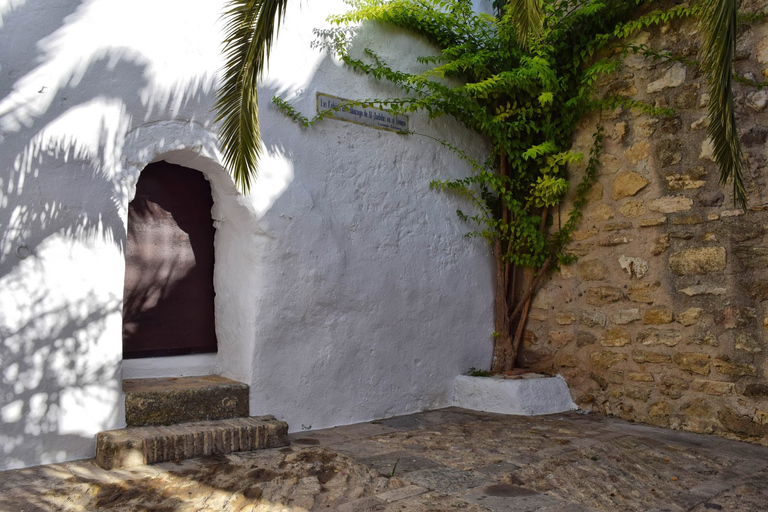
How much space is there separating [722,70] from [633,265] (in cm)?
166

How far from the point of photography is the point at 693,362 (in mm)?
4121

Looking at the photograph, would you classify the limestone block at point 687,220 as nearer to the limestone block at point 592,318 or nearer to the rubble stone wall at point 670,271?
the rubble stone wall at point 670,271

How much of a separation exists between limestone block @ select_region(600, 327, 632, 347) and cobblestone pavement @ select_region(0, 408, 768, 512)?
743 mm

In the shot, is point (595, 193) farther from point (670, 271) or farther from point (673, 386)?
point (673, 386)

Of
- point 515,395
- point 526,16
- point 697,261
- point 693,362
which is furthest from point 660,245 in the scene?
point 526,16

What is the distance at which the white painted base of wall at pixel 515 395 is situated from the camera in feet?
15.0

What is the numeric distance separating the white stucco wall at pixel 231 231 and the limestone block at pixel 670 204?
133 cm

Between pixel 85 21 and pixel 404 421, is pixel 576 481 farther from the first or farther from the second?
pixel 85 21

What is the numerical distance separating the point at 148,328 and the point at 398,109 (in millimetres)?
2294

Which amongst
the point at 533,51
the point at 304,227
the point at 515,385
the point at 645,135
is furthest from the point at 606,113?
the point at 304,227

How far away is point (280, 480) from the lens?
9.83 ft

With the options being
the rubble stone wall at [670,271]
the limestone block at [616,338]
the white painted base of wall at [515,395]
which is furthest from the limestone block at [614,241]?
the white painted base of wall at [515,395]

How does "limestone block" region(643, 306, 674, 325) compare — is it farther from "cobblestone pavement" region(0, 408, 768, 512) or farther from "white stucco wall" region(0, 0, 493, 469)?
"white stucco wall" region(0, 0, 493, 469)

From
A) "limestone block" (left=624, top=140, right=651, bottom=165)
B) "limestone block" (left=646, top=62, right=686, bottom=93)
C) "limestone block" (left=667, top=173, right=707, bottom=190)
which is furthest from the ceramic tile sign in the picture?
"limestone block" (left=667, top=173, right=707, bottom=190)
